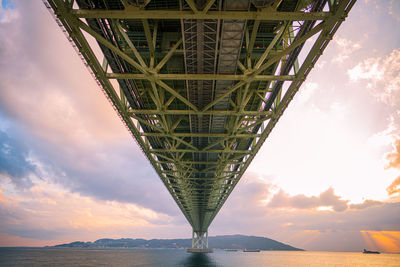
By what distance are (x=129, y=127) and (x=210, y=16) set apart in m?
11.6

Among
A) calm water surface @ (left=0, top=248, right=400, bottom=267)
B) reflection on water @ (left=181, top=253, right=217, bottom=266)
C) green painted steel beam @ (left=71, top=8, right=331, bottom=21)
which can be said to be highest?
green painted steel beam @ (left=71, top=8, right=331, bottom=21)

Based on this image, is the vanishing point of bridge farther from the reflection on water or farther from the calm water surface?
the calm water surface

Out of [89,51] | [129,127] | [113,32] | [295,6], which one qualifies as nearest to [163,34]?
[113,32]

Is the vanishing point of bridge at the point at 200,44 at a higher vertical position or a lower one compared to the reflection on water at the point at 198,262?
higher

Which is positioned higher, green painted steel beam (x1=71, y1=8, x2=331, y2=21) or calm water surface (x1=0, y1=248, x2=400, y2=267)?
green painted steel beam (x1=71, y1=8, x2=331, y2=21)

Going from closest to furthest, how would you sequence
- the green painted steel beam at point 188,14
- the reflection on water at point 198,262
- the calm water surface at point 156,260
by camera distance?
the green painted steel beam at point 188,14 < the reflection on water at point 198,262 < the calm water surface at point 156,260

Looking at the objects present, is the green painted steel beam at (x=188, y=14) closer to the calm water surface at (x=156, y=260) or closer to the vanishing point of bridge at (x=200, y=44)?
the vanishing point of bridge at (x=200, y=44)

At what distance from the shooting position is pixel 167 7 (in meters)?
10.8

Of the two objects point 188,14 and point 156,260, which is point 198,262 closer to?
point 156,260

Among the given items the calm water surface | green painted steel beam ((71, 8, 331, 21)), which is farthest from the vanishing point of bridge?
the calm water surface

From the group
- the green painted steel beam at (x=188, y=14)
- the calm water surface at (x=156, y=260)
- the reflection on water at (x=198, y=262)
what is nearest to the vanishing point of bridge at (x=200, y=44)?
the green painted steel beam at (x=188, y=14)

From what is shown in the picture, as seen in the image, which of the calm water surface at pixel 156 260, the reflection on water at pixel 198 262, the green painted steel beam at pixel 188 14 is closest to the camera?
the green painted steel beam at pixel 188 14

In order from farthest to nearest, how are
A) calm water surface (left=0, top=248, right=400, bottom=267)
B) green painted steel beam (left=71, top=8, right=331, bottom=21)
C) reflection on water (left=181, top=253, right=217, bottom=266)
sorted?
calm water surface (left=0, top=248, right=400, bottom=267) < reflection on water (left=181, top=253, right=217, bottom=266) < green painted steel beam (left=71, top=8, right=331, bottom=21)

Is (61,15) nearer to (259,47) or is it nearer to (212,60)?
(212,60)
